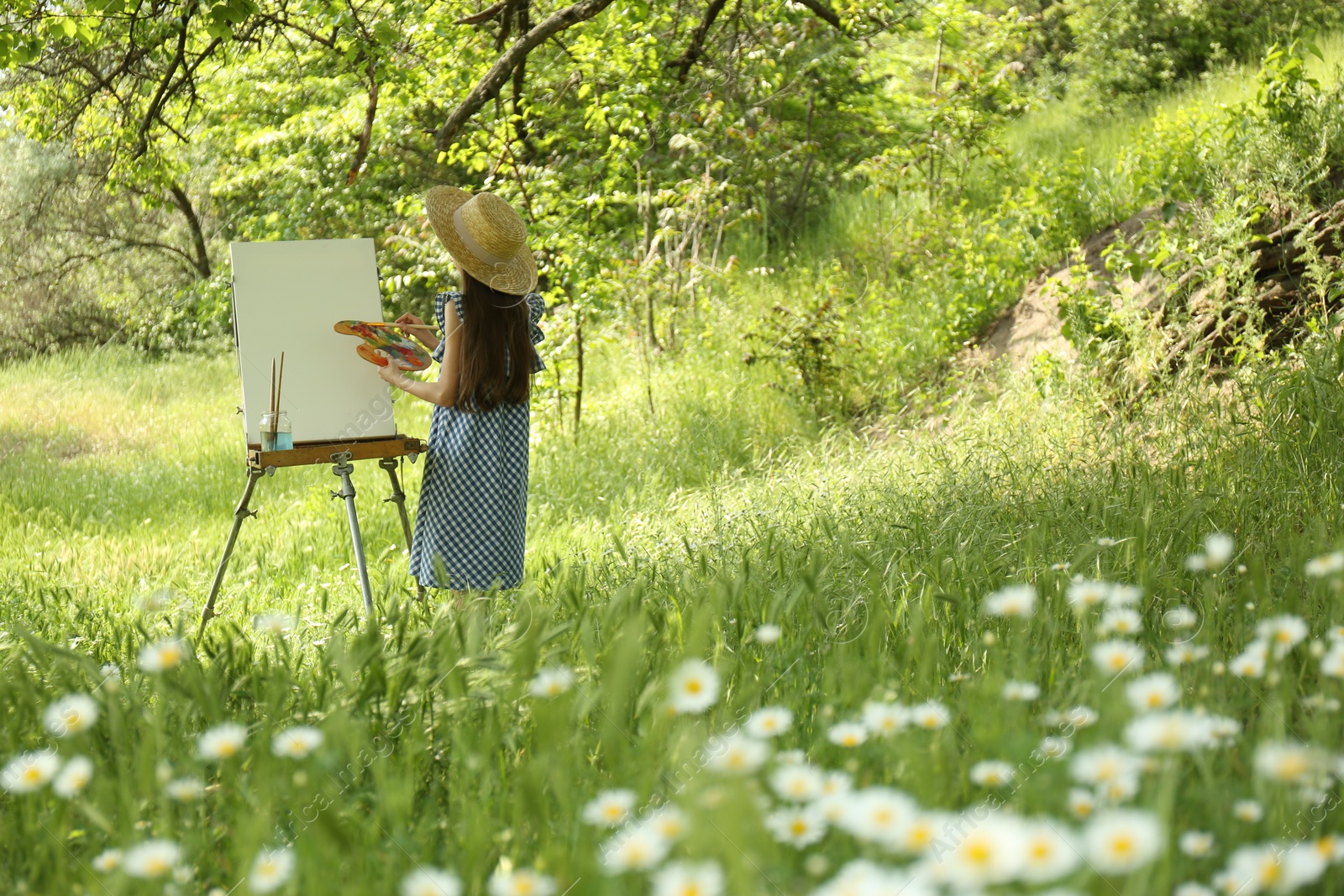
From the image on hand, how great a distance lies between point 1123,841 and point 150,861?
3.09ft

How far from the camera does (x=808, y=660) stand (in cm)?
212

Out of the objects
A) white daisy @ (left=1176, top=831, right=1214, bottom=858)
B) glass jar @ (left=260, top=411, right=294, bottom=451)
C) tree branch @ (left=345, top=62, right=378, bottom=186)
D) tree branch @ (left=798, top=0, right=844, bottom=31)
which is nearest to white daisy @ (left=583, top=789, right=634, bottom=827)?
white daisy @ (left=1176, top=831, right=1214, bottom=858)

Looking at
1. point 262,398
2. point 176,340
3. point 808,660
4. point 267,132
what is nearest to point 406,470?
point 262,398

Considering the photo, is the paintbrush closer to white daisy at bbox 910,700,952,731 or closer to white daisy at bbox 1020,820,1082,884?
white daisy at bbox 910,700,952,731

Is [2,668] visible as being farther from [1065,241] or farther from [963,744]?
[1065,241]

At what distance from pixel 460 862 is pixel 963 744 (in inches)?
27.6

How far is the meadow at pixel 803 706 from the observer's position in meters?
1.05

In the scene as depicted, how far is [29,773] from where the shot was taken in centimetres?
135

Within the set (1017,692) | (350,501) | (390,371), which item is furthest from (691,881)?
(390,371)

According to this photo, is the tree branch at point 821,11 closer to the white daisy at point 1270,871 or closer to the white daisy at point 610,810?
the white daisy at point 610,810

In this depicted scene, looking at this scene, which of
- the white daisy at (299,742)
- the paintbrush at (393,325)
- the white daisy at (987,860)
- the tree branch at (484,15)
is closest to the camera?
the white daisy at (987,860)

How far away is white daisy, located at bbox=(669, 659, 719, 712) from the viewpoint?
1.21 meters

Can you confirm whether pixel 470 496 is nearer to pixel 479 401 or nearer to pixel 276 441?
pixel 479 401

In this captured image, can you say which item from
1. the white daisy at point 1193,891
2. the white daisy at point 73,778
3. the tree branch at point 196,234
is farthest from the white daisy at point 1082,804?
the tree branch at point 196,234
